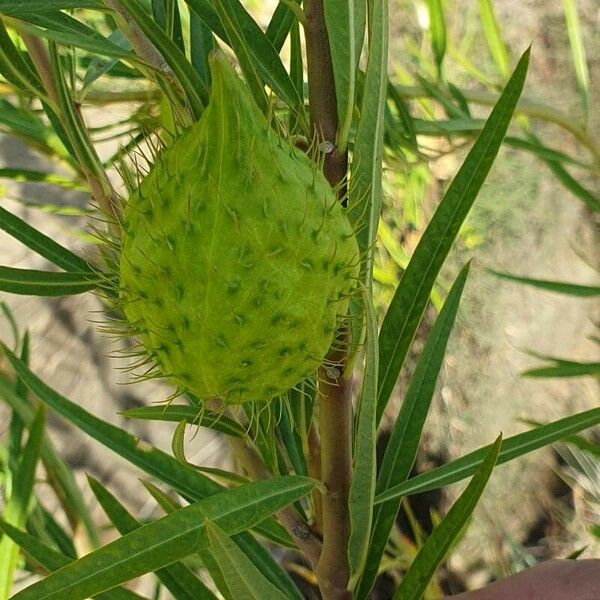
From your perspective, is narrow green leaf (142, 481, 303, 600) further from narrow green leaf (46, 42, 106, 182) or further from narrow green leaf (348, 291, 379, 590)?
narrow green leaf (46, 42, 106, 182)

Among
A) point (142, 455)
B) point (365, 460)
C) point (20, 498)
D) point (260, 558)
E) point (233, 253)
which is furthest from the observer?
point (20, 498)

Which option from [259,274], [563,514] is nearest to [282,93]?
[259,274]

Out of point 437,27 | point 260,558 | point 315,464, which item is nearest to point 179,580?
point 260,558

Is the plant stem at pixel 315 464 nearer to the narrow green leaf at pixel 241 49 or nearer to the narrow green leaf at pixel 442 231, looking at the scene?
the narrow green leaf at pixel 442 231

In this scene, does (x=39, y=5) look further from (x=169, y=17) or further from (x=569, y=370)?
(x=569, y=370)

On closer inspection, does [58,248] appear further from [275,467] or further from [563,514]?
[563,514]

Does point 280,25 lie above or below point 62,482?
above

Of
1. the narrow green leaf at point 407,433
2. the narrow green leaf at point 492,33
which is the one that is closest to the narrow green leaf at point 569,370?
the narrow green leaf at point 407,433
